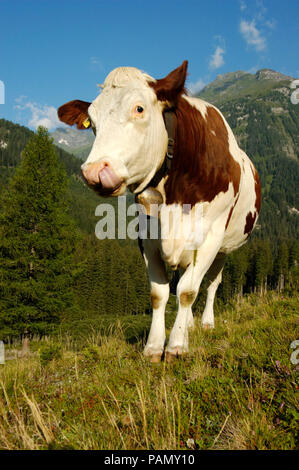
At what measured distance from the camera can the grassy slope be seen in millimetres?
1800

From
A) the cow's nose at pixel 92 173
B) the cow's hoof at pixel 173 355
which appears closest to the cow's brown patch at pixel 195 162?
the cow's nose at pixel 92 173

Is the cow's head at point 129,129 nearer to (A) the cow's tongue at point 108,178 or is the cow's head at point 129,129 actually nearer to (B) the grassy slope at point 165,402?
(A) the cow's tongue at point 108,178

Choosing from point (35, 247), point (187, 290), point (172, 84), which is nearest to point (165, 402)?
point (187, 290)

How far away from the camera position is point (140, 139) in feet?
8.96

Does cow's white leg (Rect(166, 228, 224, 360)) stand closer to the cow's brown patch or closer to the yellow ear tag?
the cow's brown patch

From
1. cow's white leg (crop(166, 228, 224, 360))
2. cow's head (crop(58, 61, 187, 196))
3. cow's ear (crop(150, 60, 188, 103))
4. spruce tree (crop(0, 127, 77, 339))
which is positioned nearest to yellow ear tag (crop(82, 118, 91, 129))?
cow's head (crop(58, 61, 187, 196))

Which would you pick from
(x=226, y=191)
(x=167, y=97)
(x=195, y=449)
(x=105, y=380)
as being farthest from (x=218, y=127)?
(x=195, y=449)

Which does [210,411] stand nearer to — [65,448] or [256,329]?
[65,448]

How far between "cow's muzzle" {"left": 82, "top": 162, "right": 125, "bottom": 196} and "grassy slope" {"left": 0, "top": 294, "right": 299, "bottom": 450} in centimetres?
143

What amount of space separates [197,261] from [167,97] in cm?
178

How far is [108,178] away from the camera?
2383mm

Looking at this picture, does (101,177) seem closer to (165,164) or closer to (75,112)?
(165,164)

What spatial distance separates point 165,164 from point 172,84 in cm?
74

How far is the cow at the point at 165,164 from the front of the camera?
8.57 ft
